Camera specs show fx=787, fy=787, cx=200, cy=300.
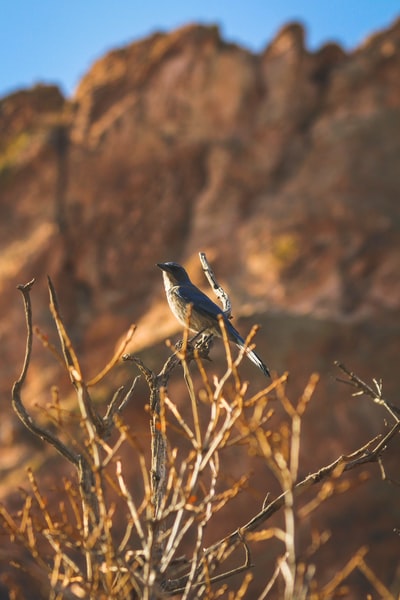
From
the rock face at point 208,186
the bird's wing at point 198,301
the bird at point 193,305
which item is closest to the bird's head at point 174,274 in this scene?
the bird at point 193,305

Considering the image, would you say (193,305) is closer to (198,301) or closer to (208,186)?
(198,301)

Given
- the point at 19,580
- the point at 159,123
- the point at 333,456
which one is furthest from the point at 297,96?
the point at 19,580

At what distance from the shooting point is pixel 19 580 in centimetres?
1580

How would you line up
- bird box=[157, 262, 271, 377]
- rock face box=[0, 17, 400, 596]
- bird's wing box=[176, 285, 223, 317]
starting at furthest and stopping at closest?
1. rock face box=[0, 17, 400, 596]
2. bird's wing box=[176, 285, 223, 317]
3. bird box=[157, 262, 271, 377]

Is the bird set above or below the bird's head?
below

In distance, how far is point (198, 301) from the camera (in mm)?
7625

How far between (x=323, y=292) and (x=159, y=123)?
859cm

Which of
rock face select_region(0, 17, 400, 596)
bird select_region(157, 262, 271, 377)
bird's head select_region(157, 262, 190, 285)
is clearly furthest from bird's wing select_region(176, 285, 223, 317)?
rock face select_region(0, 17, 400, 596)

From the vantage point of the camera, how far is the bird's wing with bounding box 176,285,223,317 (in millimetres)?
7445

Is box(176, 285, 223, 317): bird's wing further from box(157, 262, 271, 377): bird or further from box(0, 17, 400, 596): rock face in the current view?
box(0, 17, 400, 596): rock face

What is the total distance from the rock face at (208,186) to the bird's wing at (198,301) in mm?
10371

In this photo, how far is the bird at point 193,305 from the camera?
732 centimetres

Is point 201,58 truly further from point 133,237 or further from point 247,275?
point 247,275

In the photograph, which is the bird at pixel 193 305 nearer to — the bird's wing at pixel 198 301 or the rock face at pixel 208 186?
the bird's wing at pixel 198 301
